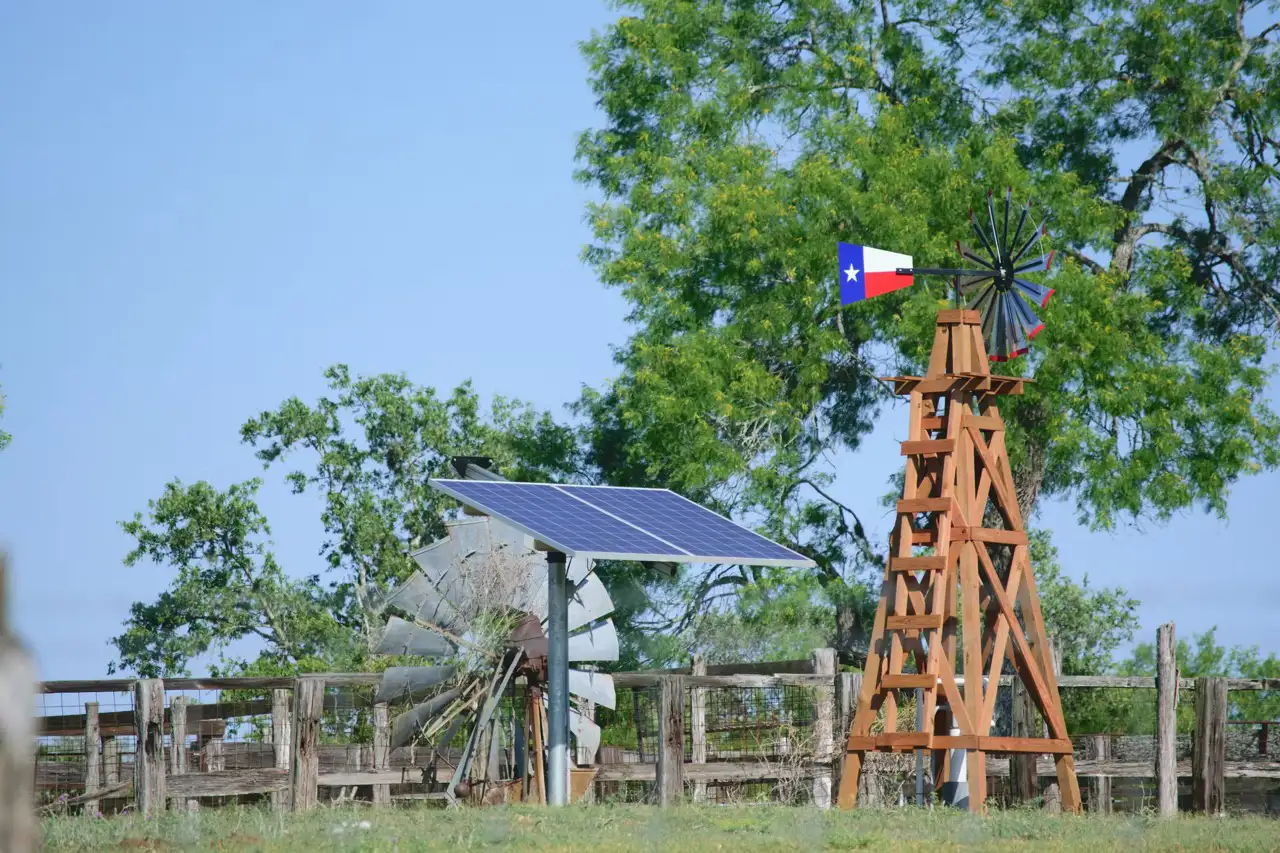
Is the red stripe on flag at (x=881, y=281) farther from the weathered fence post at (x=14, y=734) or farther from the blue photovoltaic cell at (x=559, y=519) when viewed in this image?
the weathered fence post at (x=14, y=734)

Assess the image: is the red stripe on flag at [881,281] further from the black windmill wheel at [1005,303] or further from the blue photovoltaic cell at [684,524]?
the blue photovoltaic cell at [684,524]

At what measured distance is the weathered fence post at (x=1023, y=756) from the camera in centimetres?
1534

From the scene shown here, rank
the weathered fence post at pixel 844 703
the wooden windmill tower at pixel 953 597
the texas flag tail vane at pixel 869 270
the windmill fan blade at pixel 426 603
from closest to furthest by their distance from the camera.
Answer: the wooden windmill tower at pixel 953 597, the weathered fence post at pixel 844 703, the texas flag tail vane at pixel 869 270, the windmill fan blade at pixel 426 603

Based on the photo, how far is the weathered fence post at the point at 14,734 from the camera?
287 cm

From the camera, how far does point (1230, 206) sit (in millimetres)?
25000

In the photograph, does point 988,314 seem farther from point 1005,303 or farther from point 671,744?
point 671,744

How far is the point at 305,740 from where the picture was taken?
547 inches

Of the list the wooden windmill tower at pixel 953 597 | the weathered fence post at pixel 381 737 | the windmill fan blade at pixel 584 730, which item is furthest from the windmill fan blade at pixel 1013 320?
the weathered fence post at pixel 381 737

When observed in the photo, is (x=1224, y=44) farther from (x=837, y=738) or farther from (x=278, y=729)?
(x=278, y=729)

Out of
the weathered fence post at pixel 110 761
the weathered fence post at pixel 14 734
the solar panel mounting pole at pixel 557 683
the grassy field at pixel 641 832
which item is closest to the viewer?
the weathered fence post at pixel 14 734

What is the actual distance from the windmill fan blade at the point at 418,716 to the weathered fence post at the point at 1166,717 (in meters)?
7.04

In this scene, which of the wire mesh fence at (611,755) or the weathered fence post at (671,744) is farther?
the wire mesh fence at (611,755)

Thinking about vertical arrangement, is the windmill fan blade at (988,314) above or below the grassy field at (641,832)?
above

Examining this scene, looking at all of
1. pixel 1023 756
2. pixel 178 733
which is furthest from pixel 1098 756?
pixel 178 733
